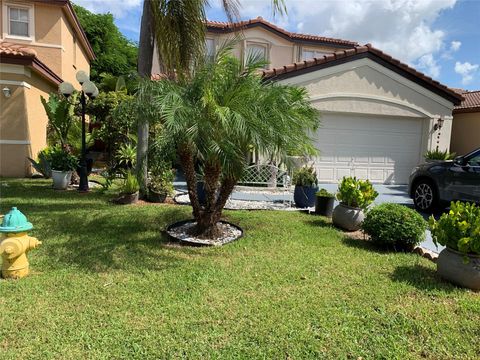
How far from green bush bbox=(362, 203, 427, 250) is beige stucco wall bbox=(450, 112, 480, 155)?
443 inches

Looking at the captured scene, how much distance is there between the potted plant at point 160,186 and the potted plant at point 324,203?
141 inches

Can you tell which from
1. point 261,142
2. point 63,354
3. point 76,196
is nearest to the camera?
point 63,354

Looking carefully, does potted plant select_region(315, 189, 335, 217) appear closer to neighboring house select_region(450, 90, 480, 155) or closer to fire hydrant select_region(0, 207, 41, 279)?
fire hydrant select_region(0, 207, 41, 279)

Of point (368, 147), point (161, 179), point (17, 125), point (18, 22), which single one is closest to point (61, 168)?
point (17, 125)

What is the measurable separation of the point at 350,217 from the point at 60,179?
7.55 metres

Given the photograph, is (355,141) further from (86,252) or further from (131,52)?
(131,52)

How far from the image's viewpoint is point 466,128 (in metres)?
15.0

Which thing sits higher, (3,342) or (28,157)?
(28,157)

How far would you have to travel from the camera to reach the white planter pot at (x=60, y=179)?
9.64 m

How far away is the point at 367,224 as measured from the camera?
579 cm

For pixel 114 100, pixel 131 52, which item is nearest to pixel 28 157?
pixel 114 100

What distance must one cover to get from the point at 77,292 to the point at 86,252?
1285mm

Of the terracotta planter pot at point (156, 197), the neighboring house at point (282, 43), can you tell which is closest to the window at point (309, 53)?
the neighboring house at point (282, 43)

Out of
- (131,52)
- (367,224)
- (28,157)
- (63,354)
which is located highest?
(131,52)
